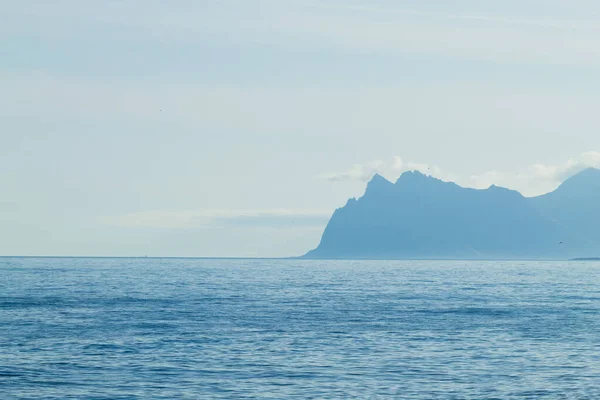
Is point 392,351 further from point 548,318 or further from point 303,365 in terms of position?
point 548,318

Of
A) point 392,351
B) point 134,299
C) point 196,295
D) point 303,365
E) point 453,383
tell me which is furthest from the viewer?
point 196,295

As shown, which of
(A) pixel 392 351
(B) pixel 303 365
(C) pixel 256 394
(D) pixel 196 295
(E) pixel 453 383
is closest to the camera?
(C) pixel 256 394

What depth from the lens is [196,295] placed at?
119 m

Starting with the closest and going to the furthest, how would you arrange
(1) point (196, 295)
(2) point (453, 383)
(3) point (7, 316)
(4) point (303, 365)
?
(2) point (453, 383) → (4) point (303, 365) → (3) point (7, 316) → (1) point (196, 295)

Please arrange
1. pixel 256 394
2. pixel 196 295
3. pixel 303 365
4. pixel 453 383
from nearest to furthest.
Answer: pixel 256 394 < pixel 453 383 < pixel 303 365 < pixel 196 295

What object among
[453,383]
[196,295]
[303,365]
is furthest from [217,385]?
[196,295]

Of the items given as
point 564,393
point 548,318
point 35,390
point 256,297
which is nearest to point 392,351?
point 564,393

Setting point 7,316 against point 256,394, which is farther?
point 7,316

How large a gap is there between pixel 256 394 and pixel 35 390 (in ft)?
35.7

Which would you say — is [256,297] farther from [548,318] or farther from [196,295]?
[548,318]

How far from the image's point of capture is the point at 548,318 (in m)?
83.4

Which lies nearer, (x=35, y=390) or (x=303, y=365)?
(x=35, y=390)

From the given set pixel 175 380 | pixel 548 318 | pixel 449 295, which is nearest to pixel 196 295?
pixel 449 295

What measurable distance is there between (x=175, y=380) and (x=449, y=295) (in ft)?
263
